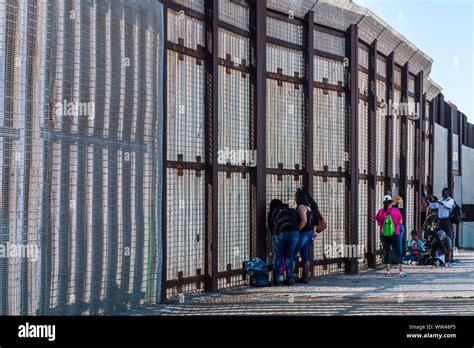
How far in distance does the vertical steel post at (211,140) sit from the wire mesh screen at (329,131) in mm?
3746

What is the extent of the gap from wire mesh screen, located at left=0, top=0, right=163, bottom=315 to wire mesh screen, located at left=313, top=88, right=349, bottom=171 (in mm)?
5602

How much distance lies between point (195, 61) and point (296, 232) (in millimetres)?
3211

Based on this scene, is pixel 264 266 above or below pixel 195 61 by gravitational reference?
below

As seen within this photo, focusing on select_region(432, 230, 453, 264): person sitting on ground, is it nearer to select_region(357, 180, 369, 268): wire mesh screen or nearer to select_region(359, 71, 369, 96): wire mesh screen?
select_region(357, 180, 369, 268): wire mesh screen

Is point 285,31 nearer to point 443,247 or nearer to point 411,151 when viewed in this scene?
point 443,247

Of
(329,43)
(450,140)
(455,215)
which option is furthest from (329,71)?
(450,140)

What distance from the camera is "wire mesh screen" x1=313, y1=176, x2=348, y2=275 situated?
17.6 meters

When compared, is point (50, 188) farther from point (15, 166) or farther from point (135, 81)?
point (135, 81)

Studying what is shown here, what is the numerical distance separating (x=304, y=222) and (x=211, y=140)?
94.5 inches

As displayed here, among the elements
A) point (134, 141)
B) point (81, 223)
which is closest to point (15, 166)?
point (81, 223)

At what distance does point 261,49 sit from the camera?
1559 cm

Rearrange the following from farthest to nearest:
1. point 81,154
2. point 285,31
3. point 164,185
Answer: point 285,31
point 164,185
point 81,154

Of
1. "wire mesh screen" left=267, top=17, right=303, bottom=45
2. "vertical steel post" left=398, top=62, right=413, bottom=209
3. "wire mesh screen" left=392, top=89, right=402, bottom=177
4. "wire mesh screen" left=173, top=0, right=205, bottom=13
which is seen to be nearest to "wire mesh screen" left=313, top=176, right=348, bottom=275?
"wire mesh screen" left=267, top=17, right=303, bottom=45

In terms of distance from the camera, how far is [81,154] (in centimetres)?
1055
